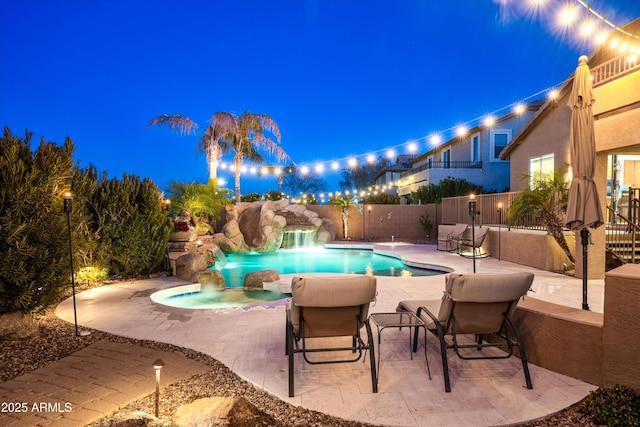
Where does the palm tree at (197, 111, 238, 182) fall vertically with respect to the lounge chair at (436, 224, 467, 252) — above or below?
above

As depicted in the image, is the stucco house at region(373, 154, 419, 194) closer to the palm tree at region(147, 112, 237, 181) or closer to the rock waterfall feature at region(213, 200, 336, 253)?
the rock waterfall feature at region(213, 200, 336, 253)

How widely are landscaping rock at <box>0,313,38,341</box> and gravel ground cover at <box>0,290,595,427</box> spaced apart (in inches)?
3.9

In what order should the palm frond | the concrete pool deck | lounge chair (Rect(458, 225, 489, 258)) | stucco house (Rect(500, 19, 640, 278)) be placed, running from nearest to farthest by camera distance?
the concrete pool deck
stucco house (Rect(500, 19, 640, 278))
lounge chair (Rect(458, 225, 489, 258))
the palm frond

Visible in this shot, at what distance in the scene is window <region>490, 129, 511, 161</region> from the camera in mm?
21641

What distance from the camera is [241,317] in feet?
18.7

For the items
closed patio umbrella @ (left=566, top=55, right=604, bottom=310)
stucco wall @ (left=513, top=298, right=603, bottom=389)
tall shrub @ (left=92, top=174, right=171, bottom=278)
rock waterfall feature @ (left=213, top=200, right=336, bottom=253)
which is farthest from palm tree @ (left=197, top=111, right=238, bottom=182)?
stucco wall @ (left=513, top=298, right=603, bottom=389)

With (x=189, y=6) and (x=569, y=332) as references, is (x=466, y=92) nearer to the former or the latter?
(x=189, y=6)

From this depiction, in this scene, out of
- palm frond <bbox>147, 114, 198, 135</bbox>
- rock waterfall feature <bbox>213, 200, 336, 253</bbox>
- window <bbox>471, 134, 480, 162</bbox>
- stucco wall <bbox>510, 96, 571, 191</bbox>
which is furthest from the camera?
window <bbox>471, 134, 480, 162</bbox>

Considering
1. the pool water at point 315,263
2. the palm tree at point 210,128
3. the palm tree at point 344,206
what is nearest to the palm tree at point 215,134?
the palm tree at point 210,128

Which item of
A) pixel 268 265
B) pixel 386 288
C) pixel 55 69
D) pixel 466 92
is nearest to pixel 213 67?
pixel 55 69

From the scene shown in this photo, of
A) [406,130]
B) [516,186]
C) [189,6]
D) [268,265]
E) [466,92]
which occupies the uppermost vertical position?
[189,6]

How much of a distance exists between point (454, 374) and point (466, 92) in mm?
64087

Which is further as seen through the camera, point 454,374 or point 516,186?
point 516,186

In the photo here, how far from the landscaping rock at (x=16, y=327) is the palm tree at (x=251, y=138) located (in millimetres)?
15225
